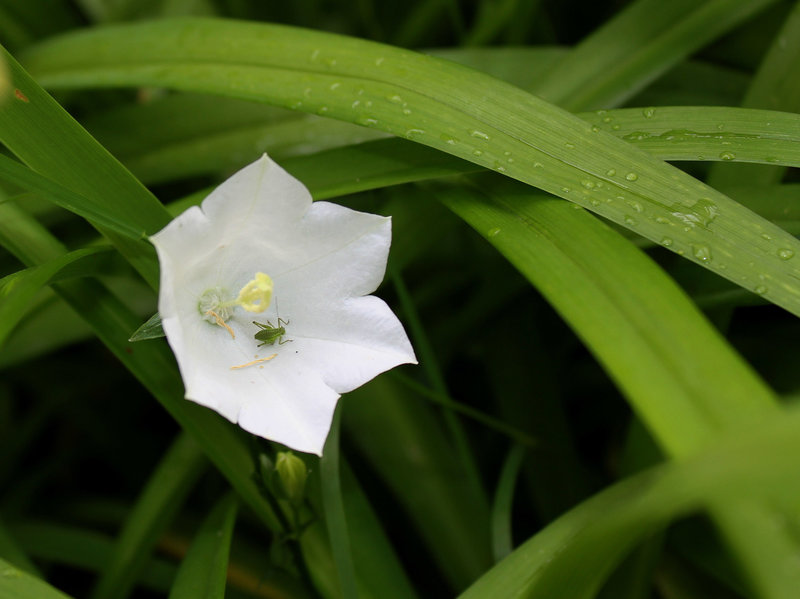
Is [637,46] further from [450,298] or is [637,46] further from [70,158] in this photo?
[70,158]

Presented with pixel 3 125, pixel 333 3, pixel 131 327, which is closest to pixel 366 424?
pixel 131 327

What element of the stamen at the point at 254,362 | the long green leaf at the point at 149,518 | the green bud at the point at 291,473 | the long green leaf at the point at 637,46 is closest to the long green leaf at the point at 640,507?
the green bud at the point at 291,473

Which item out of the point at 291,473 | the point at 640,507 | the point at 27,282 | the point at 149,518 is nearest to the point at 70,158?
the point at 27,282

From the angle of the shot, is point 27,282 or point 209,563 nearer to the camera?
point 27,282

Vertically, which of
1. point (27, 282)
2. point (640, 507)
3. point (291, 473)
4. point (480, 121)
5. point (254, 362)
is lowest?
point (640, 507)

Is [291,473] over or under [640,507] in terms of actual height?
over

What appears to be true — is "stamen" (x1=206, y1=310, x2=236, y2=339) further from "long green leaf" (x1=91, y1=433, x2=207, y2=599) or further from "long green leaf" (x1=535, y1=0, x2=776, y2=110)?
"long green leaf" (x1=535, y1=0, x2=776, y2=110)

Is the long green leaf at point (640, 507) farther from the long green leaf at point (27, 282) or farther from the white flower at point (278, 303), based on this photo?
the long green leaf at point (27, 282)
